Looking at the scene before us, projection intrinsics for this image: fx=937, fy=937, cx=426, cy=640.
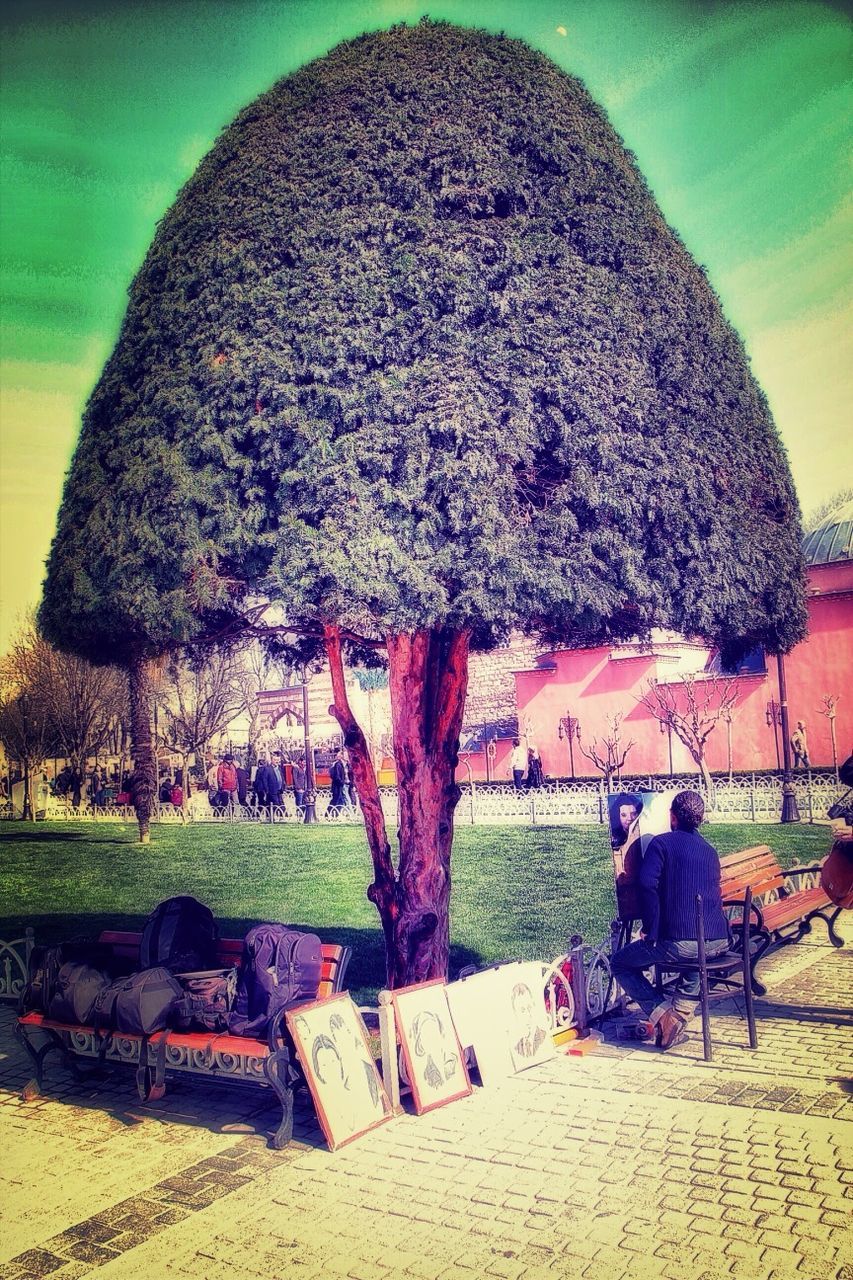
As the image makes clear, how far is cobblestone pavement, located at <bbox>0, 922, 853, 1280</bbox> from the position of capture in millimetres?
3164

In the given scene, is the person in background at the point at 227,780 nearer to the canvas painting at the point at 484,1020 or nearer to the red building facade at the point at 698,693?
the red building facade at the point at 698,693

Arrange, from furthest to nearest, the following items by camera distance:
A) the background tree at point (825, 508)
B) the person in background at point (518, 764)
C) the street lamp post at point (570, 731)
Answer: the street lamp post at point (570, 731), the person in background at point (518, 764), the background tree at point (825, 508)

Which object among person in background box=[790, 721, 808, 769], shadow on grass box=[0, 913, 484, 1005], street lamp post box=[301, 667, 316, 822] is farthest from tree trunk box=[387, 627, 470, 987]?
person in background box=[790, 721, 808, 769]

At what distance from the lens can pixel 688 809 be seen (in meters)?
5.51

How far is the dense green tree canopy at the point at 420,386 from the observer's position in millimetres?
4637

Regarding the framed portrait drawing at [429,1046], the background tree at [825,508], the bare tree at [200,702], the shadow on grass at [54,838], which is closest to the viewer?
the framed portrait drawing at [429,1046]

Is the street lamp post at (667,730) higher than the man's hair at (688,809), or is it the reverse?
the street lamp post at (667,730)

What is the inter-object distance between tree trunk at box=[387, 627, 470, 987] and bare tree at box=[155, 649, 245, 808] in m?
3.83

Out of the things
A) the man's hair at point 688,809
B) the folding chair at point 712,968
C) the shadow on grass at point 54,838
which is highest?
the man's hair at point 688,809

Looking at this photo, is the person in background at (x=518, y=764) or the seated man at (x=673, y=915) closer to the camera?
the seated man at (x=673, y=915)

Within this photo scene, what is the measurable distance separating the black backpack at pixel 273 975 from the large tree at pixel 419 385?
5.42 ft

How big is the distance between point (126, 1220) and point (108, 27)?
713 cm

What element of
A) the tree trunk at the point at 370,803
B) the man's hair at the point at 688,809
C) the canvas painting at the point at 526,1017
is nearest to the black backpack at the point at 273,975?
the canvas painting at the point at 526,1017

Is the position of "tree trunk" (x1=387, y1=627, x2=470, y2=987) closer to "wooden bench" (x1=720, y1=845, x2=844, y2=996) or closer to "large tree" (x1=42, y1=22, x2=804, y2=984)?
"large tree" (x1=42, y1=22, x2=804, y2=984)
